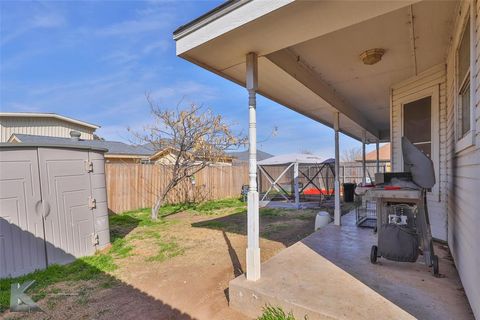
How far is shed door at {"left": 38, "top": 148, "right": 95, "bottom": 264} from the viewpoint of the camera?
13.4 feet

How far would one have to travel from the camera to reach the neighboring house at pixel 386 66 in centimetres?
209

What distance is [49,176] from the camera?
13.6 ft

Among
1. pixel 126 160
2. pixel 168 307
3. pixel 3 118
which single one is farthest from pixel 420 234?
pixel 3 118

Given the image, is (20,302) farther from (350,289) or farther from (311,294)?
(350,289)

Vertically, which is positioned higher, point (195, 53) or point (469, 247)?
point (195, 53)

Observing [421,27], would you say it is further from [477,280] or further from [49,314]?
[49,314]

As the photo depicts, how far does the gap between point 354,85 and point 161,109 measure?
5645mm

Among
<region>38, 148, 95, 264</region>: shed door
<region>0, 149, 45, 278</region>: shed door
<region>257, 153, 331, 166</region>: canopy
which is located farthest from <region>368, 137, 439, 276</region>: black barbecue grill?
<region>257, 153, 331, 166</region>: canopy

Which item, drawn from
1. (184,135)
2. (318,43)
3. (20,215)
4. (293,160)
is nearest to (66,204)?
(20,215)

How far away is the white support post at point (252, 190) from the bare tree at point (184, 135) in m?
5.48

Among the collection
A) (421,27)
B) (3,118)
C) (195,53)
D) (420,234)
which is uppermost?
(3,118)

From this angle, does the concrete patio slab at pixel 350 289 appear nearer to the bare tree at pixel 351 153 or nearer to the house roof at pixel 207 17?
the house roof at pixel 207 17

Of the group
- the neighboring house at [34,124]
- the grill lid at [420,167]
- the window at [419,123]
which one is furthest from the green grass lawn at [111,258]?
the neighboring house at [34,124]

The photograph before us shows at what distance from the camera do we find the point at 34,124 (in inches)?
622
